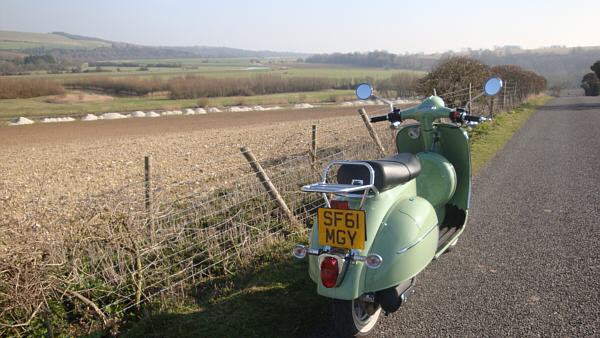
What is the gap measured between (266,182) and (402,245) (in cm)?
232

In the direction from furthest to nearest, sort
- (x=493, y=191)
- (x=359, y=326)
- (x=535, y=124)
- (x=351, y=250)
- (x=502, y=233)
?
(x=535, y=124) < (x=493, y=191) < (x=502, y=233) < (x=359, y=326) < (x=351, y=250)

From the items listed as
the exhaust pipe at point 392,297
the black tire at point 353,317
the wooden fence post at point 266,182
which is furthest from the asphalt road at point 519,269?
the wooden fence post at point 266,182

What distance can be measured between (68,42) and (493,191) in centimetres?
19855

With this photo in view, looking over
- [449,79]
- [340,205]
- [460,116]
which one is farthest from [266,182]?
[449,79]

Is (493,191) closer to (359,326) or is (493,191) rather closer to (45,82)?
(359,326)

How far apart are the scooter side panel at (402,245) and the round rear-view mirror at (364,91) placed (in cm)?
170

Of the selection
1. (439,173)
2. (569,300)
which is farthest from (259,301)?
(569,300)

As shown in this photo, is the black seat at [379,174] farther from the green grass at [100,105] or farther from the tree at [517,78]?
the green grass at [100,105]

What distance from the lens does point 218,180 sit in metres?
9.30

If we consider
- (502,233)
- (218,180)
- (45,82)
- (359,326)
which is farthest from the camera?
(45,82)

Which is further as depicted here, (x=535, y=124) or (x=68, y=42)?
(x=68, y=42)

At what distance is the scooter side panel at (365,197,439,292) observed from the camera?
2965 mm

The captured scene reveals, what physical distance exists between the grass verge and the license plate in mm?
828

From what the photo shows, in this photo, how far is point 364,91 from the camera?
4.79 m
